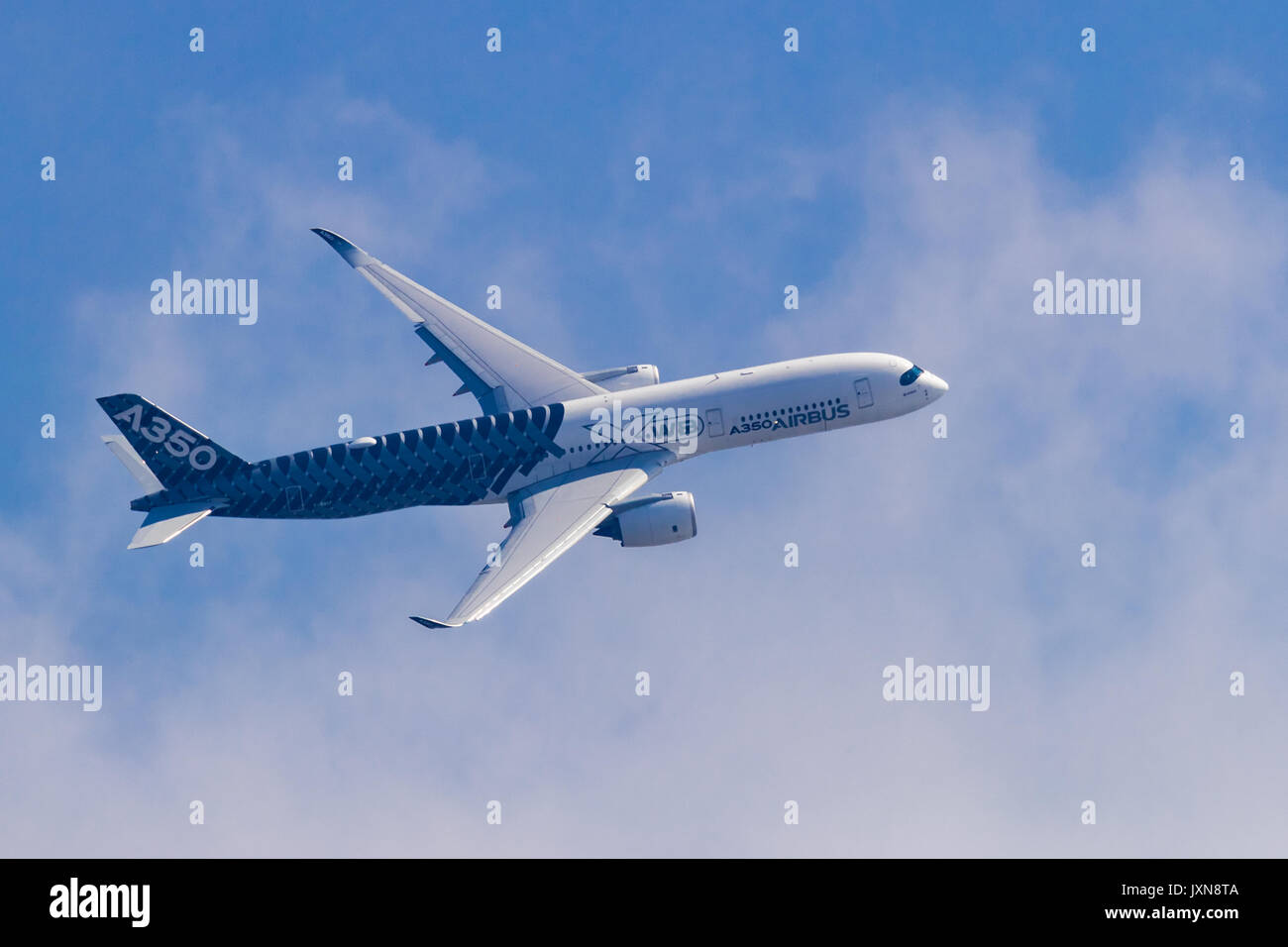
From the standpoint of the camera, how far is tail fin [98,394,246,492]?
3568 inches

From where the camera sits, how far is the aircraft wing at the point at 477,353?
313 feet

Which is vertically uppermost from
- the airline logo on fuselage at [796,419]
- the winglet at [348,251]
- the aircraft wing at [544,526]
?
the winglet at [348,251]

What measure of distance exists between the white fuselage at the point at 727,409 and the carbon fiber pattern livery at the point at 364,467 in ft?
4.40

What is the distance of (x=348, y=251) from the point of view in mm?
101000

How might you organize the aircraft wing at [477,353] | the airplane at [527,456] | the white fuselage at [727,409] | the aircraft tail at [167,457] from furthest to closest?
the aircraft wing at [477,353], the white fuselage at [727,409], the aircraft tail at [167,457], the airplane at [527,456]

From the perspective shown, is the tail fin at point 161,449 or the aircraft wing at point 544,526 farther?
the tail fin at point 161,449

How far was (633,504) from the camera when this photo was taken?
8881 centimetres

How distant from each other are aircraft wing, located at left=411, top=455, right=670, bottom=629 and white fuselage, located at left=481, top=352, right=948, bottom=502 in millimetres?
Answer: 1463

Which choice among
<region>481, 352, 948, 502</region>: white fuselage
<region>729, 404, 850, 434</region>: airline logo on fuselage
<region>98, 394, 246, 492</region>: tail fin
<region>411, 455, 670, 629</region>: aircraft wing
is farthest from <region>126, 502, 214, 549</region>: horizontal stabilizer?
<region>729, 404, 850, 434</region>: airline logo on fuselage

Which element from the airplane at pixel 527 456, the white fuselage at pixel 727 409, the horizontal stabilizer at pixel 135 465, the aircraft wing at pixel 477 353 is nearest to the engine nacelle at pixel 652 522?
the airplane at pixel 527 456

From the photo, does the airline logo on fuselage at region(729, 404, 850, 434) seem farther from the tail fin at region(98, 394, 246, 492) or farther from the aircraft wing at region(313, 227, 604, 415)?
the tail fin at region(98, 394, 246, 492)

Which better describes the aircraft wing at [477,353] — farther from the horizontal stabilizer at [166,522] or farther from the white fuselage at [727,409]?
the horizontal stabilizer at [166,522]

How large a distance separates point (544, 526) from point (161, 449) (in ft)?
78.0
